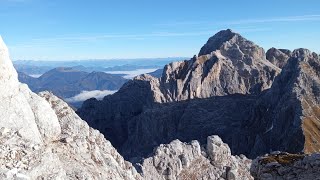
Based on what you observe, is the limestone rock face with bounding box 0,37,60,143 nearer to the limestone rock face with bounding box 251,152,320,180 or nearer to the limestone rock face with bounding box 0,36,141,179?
the limestone rock face with bounding box 0,36,141,179

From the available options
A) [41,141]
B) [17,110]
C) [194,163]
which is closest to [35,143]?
[41,141]

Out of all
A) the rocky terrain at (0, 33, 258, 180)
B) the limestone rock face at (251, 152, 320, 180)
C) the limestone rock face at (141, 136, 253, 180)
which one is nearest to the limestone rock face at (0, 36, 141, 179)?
the rocky terrain at (0, 33, 258, 180)

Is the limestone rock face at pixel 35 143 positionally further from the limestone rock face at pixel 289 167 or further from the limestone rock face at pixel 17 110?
the limestone rock face at pixel 289 167

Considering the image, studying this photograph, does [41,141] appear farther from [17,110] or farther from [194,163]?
[194,163]

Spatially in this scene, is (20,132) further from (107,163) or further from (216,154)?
(216,154)

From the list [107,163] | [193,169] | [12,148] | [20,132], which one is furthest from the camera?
[193,169]

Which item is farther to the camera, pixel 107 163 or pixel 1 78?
pixel 107 163

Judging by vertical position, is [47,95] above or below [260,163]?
above

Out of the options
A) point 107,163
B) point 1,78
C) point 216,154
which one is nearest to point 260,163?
point 107,163
